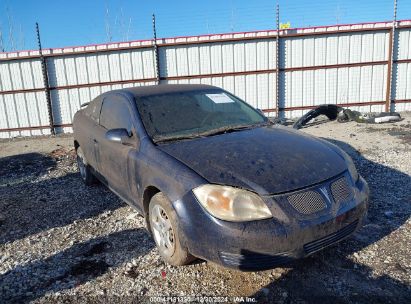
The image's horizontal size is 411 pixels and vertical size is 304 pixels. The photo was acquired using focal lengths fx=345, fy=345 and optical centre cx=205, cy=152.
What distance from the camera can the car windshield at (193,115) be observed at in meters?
3.43

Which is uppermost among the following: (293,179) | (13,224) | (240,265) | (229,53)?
(229,53)

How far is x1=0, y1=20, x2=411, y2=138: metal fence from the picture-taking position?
11.5m

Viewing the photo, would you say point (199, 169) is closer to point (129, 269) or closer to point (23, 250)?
point (129, 269)

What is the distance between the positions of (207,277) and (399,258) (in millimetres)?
1672

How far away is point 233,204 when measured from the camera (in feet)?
8.05

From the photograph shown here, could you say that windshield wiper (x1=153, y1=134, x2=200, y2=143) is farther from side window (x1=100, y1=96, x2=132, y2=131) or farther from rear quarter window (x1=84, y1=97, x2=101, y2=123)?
rear quarter window (x1=84, y1=97, x2=101, y2=123)

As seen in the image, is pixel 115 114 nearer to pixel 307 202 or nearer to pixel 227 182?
pixel 227 182

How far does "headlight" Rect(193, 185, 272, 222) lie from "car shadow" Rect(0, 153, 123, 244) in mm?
2406

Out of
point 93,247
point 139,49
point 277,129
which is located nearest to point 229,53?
point 139,49

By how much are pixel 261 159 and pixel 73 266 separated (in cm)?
200

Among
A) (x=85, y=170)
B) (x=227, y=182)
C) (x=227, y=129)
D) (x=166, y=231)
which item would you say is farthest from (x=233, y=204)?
(x=85, y=170)

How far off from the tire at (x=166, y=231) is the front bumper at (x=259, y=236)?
20cm

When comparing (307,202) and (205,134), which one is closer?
(307,202)

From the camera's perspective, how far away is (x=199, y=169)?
8.89 feet
